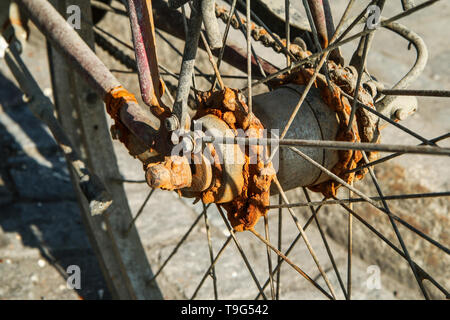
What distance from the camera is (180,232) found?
2.18 metres

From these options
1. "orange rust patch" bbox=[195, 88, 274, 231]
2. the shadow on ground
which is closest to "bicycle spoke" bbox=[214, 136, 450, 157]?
"orange rust patch" bbox=[195, 88, 274, 231]

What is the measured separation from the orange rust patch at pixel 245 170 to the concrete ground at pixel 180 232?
36.8 inches

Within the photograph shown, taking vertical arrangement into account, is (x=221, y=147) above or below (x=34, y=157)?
below

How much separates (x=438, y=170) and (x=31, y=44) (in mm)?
2153

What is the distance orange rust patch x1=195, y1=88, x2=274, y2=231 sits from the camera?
1052 millimetres

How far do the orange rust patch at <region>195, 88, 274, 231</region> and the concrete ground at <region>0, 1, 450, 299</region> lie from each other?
934 millimetres

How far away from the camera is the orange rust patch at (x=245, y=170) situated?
1.05m

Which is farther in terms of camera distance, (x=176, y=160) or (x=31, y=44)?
(x=31, y=44)

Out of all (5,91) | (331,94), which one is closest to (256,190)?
(331,94)

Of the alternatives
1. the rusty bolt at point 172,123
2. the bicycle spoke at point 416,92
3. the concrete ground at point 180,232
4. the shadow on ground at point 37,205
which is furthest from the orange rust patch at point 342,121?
the shadow on ground at point 37,205

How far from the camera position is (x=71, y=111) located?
182cm

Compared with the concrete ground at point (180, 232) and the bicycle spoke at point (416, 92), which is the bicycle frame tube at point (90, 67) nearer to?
the bicycle spoke at point (416, 92)

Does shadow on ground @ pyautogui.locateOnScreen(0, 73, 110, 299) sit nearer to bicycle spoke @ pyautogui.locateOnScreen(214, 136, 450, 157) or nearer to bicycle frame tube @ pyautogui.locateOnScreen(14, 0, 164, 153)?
bicycle frame tube @ pyautogui.locateOnScreen(14, 0, 164, 153)

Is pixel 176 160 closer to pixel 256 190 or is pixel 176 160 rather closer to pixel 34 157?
pixel 256 190
